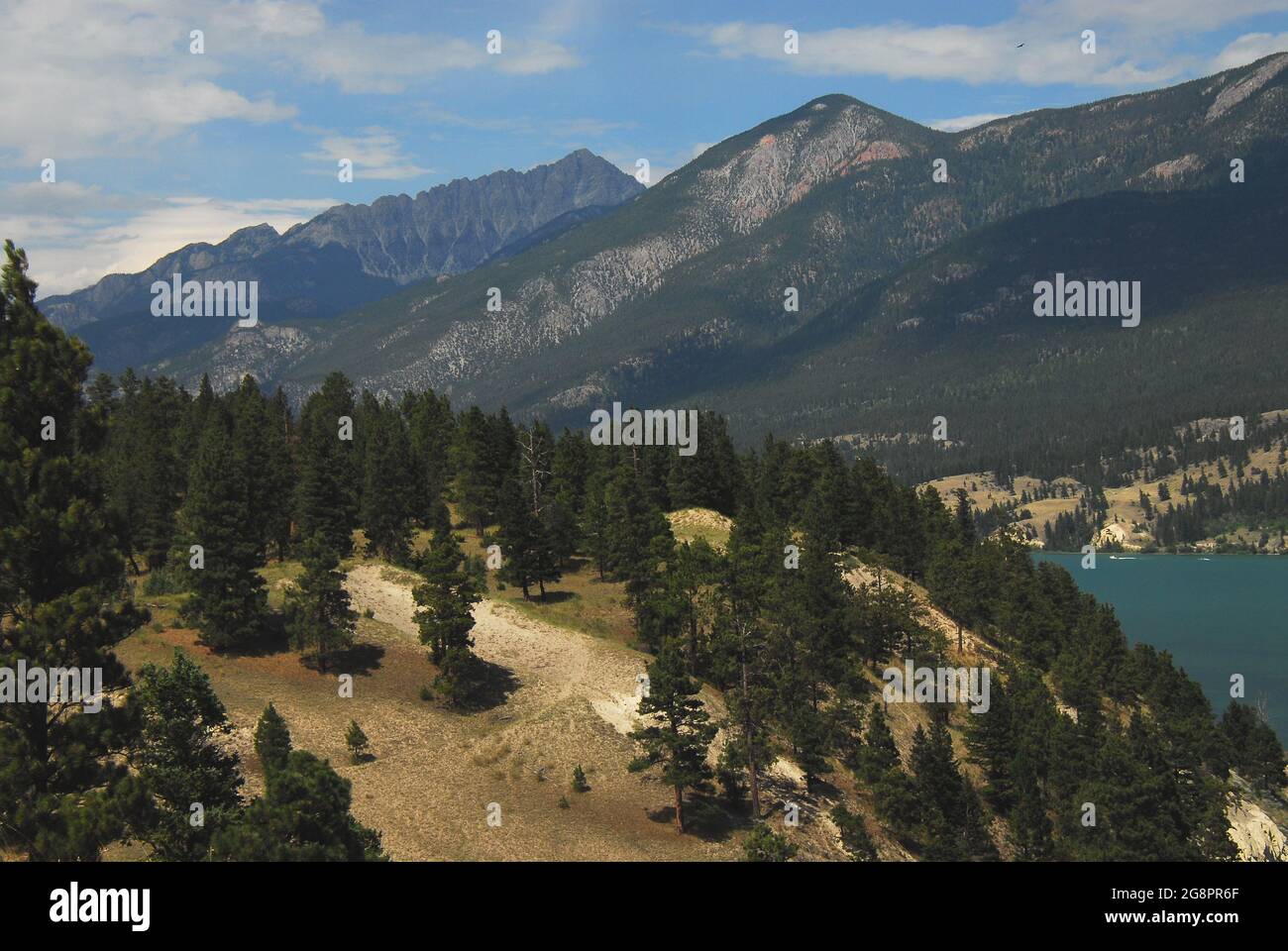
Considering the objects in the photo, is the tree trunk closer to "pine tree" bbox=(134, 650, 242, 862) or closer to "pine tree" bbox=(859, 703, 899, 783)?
"pine tree" bbox=(859, 703, 899, 783)

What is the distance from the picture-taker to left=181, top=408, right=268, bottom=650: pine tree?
5988cm

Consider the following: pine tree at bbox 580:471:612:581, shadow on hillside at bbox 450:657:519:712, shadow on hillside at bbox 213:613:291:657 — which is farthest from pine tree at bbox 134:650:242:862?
pine tree at bbox 580:471:612:581

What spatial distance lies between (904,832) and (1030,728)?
21.1 m

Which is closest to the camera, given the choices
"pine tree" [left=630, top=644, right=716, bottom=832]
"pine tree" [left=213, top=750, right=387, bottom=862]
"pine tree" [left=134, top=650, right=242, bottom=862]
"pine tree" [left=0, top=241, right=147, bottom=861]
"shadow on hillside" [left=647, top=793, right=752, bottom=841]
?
"pine tree" [left=0, top=241, right=147, bottom=861]

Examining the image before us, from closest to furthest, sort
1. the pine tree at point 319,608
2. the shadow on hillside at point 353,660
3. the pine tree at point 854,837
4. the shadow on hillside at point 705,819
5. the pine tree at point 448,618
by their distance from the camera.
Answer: the shadow on hillside at point 705,819 < the pine tree at point 854,837 < the pine tree at point 319,608 < the pine tree at point 448,618 < the shadow on hillside at point 353,660

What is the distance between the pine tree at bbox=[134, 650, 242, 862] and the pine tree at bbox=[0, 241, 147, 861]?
2.65 meters

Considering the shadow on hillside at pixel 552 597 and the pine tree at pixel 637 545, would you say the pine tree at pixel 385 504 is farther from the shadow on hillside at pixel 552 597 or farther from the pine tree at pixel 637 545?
the pine tree at pixel 637 545

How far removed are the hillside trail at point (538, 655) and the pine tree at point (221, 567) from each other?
12566 mm

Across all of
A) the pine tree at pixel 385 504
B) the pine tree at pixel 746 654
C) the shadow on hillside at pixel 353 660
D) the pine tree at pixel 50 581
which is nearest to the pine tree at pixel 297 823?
the pine tree at pixel 50 581

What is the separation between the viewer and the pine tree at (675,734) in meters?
49.6

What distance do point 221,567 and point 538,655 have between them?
2224 cm

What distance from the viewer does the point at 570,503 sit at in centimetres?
10469

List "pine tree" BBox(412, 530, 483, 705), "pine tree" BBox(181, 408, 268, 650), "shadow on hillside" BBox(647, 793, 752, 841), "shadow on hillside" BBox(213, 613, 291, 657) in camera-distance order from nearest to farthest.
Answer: "shadow on hillside" BBox(647, 793, 752, 841), "pine tree" BBox(181, 408, 268, 650), "shadow on hillside" BBox(213, 613, 291, 657), "pine tree" BBox(412, 530, 483, 705)

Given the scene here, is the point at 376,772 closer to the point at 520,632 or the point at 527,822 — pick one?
the point at 527,822
